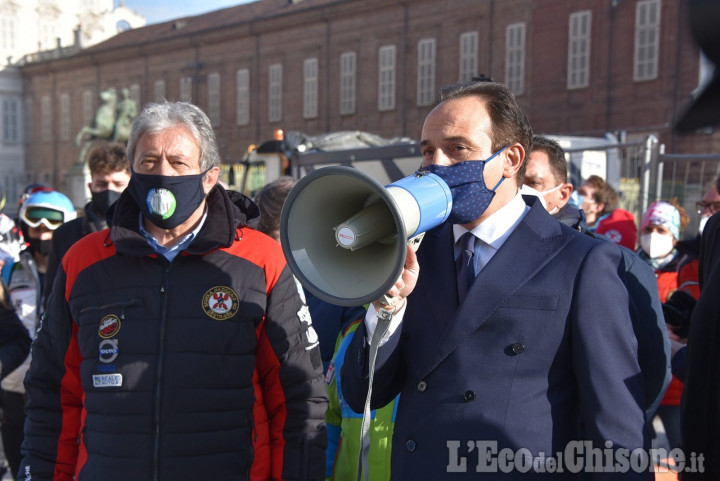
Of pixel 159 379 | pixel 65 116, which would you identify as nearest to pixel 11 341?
pixel 159 379

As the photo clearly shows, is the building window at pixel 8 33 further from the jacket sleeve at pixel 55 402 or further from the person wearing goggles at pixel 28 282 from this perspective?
the jacket sleeve at pixel 55 402

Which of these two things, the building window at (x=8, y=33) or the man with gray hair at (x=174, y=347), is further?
the building window at (x=8, y=33)

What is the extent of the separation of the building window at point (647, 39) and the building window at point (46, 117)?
35964mm

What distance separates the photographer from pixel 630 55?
26016 mm

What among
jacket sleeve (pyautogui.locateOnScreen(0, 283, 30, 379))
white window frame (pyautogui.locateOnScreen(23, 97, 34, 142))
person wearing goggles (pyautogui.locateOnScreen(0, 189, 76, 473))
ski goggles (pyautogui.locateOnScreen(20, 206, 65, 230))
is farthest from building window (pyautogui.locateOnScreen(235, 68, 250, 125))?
jacket sleeve (pyautogui.locateOnScreen(0, 283, 30, 379))

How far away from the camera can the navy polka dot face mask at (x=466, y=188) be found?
7.02 ft

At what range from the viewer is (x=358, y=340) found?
2350 millimetres

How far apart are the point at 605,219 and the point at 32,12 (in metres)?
55.8

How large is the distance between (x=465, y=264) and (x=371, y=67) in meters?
32.4

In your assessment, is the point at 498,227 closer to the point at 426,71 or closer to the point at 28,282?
the point at 28,282

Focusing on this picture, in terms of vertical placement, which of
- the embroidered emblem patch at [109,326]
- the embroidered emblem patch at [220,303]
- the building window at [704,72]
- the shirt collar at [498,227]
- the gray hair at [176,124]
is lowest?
the embroidered emblem patch at [109,326]

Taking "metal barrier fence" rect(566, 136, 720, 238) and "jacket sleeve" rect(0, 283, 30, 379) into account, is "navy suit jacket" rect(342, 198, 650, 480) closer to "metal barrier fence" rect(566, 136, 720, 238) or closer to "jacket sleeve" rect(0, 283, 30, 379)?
"jacket sleeve" rect(0, 283, 30, 379)

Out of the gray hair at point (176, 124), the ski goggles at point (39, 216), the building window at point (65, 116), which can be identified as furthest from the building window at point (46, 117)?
the gray hair at point (176, 124)

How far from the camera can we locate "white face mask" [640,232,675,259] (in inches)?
249
